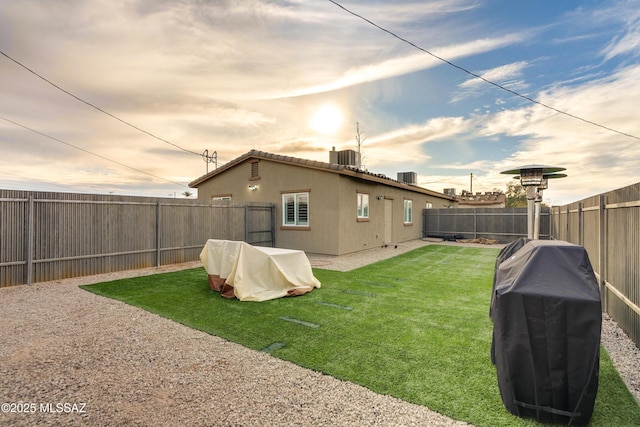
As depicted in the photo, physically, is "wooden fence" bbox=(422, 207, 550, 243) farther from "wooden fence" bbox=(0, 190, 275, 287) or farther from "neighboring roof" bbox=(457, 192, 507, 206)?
"neighboring roof" bbox=(457, 192, 507, 206)

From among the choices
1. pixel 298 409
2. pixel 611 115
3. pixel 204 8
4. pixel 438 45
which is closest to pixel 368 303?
pixel 298 409

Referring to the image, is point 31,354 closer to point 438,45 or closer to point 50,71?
point 438,45

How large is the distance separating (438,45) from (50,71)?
13.2 metres

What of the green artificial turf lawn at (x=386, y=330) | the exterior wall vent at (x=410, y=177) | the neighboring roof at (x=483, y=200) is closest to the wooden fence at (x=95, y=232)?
the green artificial turf lawn at (x=386, y=330)

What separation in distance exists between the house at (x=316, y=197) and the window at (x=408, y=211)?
158cm

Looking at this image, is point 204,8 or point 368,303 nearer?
point 368,303

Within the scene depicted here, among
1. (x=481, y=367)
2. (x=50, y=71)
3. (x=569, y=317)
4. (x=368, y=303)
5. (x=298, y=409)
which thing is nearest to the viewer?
(x=569, y=317)

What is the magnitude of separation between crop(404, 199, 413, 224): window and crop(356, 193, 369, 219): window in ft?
16.0

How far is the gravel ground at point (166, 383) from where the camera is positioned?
7.44 ft

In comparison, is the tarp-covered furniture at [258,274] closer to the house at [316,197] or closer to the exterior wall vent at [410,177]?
the house at [316,197]

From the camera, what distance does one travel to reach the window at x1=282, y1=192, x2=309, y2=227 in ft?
38.7

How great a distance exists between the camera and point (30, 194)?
6.73 metres

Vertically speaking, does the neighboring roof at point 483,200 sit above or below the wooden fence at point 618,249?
above

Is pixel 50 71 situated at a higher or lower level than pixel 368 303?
higher
